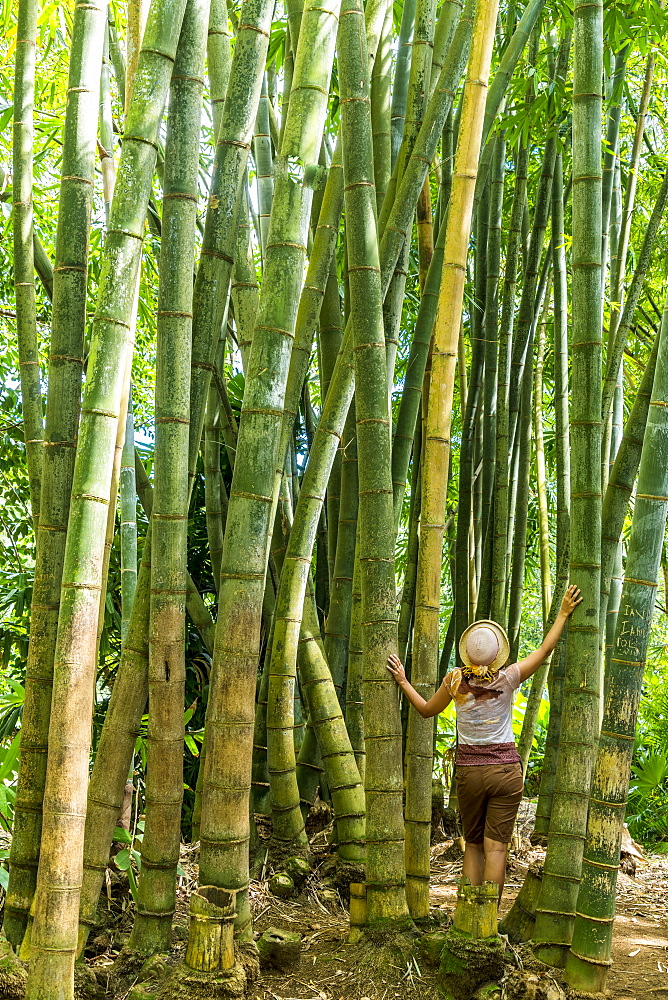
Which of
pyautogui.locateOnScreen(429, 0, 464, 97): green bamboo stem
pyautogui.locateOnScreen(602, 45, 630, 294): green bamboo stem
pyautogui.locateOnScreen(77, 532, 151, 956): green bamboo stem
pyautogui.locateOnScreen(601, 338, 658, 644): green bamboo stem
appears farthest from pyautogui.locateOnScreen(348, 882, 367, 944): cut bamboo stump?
pyautogui.locateOnScreen(429, 0, 464, 97): green bamboo stem

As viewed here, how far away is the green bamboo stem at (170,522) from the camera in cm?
186

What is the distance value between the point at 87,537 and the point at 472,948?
1169 mm

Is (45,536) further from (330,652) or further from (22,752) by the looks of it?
(330,652)

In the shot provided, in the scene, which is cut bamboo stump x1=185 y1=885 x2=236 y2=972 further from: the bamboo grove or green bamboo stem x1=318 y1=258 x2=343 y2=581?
green bamboo stem x1=318 y1=258 x2=343 y2=581

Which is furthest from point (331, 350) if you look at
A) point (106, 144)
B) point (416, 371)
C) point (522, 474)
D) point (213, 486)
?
point (106, 144)

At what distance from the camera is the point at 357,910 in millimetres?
2139

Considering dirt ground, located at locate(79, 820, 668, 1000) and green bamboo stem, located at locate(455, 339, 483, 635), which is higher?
green bamboo stem, located at locate(455, 339, 483, 635)

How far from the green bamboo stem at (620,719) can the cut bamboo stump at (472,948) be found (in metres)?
0.18

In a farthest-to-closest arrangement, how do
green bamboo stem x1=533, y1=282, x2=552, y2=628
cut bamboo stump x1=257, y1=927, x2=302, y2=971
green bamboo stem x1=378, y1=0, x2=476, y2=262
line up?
green bamboo stem x1=533, y1=282, x2=552, y2=628
green bamboo stem x1=378, y1=0, x2=476, y2=262
cut bamboo stump x1=257, y1=927, x2=302, y2=971

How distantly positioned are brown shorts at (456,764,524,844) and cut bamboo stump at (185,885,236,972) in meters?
0.86

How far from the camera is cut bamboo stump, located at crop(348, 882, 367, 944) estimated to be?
2.13m

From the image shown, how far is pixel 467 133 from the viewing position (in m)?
2.21

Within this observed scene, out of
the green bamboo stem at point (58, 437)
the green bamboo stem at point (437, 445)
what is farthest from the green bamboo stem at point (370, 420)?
the green bamboo stem at point (58, 437)

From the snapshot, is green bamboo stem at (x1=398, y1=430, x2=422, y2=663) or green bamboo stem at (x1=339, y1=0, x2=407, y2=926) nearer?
green bamboo stem at (x1=339, y1=0, x2=407, y2=926)
